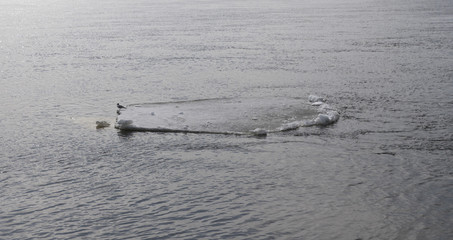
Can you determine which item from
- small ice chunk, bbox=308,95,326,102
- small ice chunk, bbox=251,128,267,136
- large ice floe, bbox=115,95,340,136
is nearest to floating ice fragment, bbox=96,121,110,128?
large ice floe, bbox=115,95,340,136

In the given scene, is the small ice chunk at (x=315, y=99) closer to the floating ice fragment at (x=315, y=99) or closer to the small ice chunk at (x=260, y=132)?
the floating ice fragment at (x=315, y=99)

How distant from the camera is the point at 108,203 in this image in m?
14.2

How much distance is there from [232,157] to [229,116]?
14.0ft

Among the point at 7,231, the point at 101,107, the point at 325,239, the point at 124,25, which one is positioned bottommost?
the point at 325,239

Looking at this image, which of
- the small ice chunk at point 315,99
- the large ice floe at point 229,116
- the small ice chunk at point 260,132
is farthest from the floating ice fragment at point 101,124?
the small ice chunk at point 315,99

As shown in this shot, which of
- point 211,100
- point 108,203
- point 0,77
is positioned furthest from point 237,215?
point 0,77

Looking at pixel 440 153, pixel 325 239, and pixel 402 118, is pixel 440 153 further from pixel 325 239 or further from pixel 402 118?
pixel 325 239

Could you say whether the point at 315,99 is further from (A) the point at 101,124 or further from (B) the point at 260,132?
(A) the point at 101,124

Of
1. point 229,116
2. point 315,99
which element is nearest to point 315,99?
point 315,99

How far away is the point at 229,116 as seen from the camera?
69.8ft

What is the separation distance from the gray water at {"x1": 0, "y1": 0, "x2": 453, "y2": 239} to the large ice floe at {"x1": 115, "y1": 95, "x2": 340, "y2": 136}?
1.73 feet

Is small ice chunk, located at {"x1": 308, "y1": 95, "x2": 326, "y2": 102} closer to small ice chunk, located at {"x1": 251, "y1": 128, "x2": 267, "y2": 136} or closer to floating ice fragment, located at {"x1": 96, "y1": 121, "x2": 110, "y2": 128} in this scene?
small ice chunk, located at {"x1": 251, "y1": 128, "x2": 267, "y2": 136}

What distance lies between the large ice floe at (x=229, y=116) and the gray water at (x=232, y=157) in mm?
529

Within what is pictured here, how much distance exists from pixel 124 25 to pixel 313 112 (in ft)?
154
